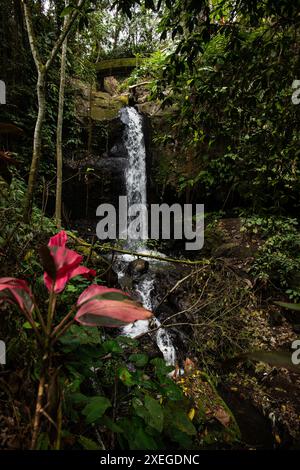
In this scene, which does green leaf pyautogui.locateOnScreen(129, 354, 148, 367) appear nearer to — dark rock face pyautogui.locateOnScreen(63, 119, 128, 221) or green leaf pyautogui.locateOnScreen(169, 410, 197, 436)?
green leaf pyautogui.locateOnScreen(169, 410, 197, 436)

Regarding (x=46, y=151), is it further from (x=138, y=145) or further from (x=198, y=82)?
(x=198, y=82)

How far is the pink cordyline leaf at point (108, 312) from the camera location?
31.6 inches

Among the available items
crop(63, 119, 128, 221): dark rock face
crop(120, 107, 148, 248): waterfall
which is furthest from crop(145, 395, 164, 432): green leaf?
crop(120, 107, 148, 248): waterfall

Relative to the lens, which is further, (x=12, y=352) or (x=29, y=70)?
(x=29, y=70)

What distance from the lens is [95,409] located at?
103cm

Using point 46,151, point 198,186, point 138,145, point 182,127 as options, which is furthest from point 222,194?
point 182,127

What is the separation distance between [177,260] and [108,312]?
2.88m

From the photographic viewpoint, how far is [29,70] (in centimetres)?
750

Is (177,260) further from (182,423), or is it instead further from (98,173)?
(98,173)

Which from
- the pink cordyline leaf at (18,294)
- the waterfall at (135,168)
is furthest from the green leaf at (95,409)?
the waterfall at (135,168)

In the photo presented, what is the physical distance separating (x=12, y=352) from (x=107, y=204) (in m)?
8.63

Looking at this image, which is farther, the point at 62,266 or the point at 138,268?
the point at 138,268

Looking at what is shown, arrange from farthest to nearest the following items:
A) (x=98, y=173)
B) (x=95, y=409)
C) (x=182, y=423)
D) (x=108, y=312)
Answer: (x=98, y=173), (x=182, y=423), (x=95, y=409), (x=108, y=312)

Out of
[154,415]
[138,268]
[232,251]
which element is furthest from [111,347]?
[232,251]
